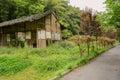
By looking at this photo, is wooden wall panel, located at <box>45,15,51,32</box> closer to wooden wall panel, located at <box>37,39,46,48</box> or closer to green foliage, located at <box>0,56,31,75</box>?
wooden wall panel, located at <box>37,39,46,48</box>

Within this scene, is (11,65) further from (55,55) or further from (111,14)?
(111,14)

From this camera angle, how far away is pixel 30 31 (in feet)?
90.8

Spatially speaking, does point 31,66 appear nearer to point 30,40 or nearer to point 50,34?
point 30,40

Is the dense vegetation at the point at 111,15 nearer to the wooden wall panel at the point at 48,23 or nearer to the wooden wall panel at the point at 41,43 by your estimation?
the wooden wall panel at the point at 41,43

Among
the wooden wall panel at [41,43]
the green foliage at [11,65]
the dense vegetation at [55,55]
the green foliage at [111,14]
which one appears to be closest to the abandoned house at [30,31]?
the wooden wall panel at [41,43]

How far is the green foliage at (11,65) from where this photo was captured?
12348 mm

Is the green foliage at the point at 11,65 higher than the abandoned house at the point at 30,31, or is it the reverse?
the abandoned house at the point at 30,31

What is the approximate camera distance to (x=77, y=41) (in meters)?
16.6

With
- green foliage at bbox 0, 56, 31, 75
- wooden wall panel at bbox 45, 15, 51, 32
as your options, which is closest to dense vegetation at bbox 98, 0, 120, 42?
green foliage at bbox 0, 56, 31, 75

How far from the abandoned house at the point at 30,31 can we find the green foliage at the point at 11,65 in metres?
11.9

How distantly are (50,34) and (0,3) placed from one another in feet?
59.7

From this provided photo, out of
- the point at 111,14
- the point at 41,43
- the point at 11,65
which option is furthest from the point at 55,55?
the point at 41,43

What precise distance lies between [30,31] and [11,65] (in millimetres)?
14804

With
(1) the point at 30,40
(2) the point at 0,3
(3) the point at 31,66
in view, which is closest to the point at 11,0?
(2) the point at 0,3
